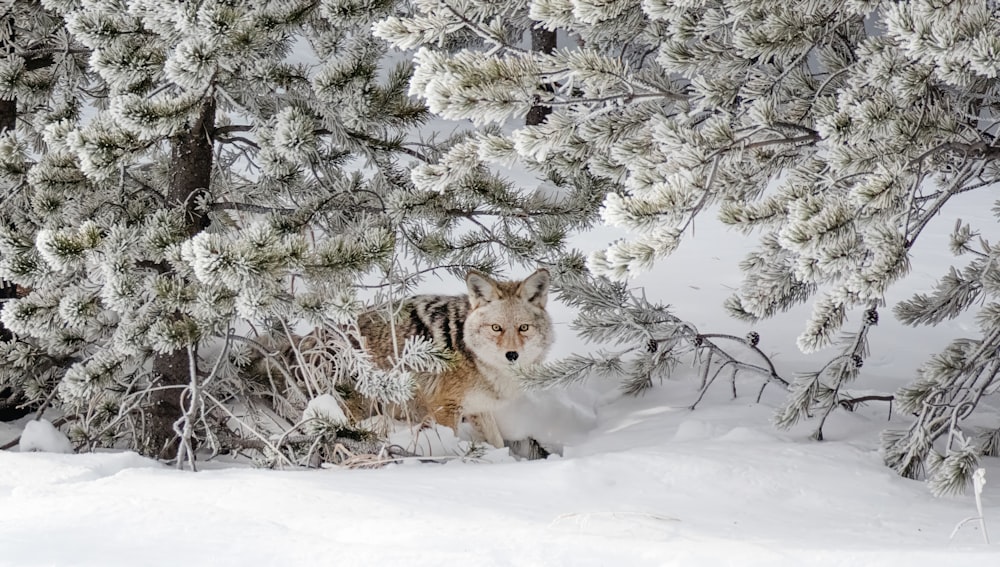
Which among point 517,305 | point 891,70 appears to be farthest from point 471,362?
point 891,70

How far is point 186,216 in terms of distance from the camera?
192 inches

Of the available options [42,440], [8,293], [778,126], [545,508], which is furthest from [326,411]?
[8,293]

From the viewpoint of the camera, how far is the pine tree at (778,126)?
2.95 metres

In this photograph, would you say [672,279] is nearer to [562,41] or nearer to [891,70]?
[891,70]

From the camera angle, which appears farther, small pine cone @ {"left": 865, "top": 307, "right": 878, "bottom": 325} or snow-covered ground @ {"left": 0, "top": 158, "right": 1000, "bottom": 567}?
small pine cone @ {"left": 865, "top": 307, "right": 878, "bottom": 325}

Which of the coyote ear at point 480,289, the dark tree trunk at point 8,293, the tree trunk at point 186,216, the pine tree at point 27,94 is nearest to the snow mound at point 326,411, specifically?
the tree trunk at point 186,216

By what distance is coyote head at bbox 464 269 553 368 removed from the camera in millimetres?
5516

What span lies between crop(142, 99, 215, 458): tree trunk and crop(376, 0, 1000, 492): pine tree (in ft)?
6.65

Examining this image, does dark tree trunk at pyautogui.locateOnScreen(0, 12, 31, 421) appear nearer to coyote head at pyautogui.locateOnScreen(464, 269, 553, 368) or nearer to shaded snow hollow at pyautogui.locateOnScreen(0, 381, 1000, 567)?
shaded snow hollow at pyautogui.locateOnScreen(0, 381, 1000, 567)

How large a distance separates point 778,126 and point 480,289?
2467 millimetres

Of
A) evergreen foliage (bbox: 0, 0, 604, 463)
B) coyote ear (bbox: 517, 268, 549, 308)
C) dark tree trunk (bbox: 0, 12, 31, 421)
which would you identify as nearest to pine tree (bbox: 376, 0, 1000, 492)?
evergreen foliage (bbox: 0, 0, 604, 463)

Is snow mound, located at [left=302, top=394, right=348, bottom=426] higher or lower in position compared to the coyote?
lower

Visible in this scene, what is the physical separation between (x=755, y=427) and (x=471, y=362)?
5.78 ft

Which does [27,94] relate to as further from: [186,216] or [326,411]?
[326,411]
